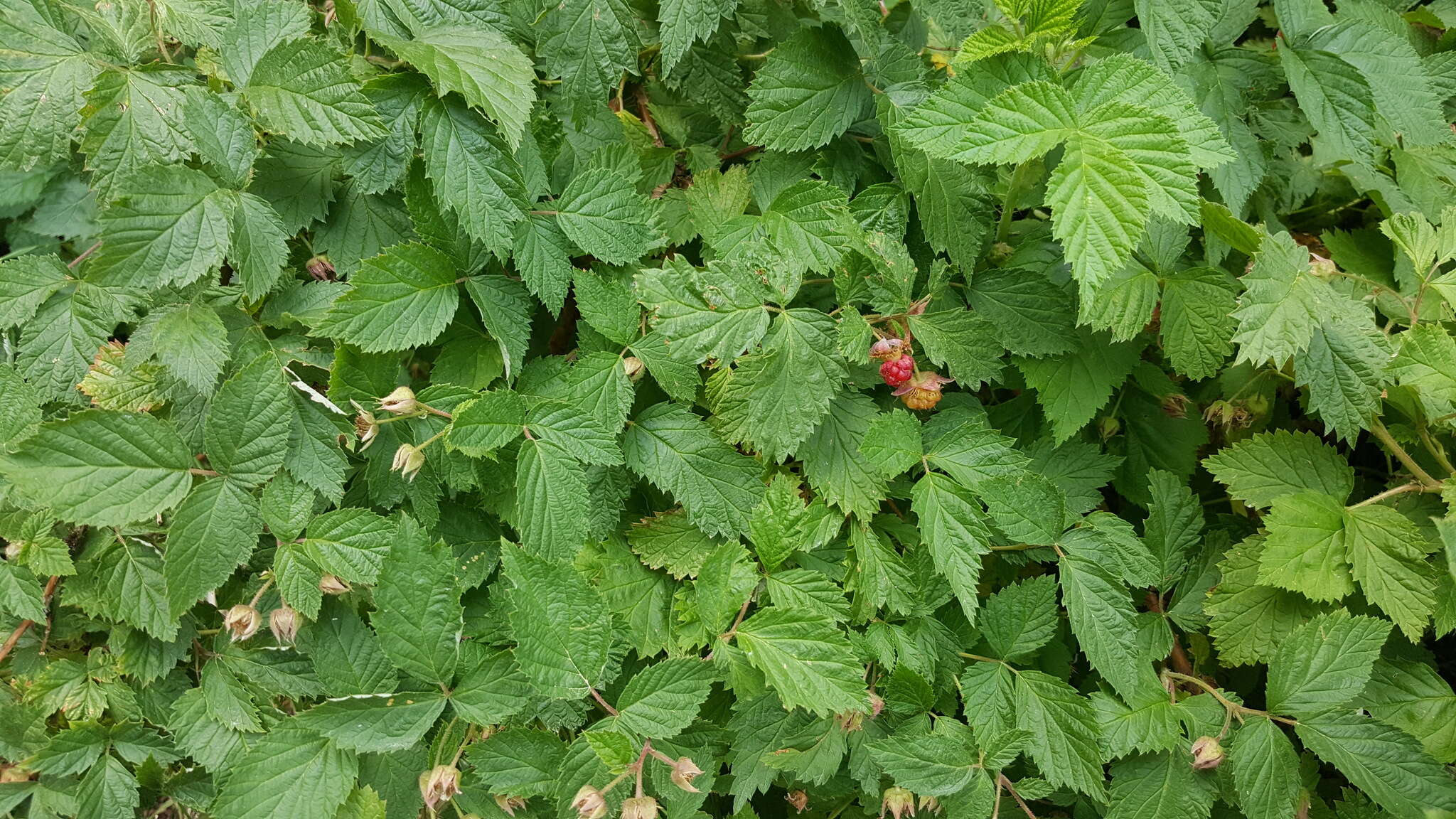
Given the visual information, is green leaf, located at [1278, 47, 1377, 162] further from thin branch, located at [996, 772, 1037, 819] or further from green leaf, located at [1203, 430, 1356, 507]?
thin branch, located at [996, 772, 1037, 819]

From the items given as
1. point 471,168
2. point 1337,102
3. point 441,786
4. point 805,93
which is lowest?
point 441,786

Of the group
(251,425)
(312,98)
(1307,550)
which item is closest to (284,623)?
(251,425)

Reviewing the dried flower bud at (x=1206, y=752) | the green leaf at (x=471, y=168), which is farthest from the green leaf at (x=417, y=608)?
the dried flower bud at (x=1206, y=752)

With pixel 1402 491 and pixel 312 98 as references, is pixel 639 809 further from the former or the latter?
pixel 1402 491

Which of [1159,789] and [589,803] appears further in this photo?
[1159,789]

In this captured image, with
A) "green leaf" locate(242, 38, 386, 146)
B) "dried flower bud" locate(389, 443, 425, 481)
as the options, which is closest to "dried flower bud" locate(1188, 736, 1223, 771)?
"dried flower bud" locate(389, 443, 425, 481)

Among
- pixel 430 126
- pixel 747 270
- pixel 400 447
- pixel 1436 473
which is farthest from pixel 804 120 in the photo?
pixel 1436 473
